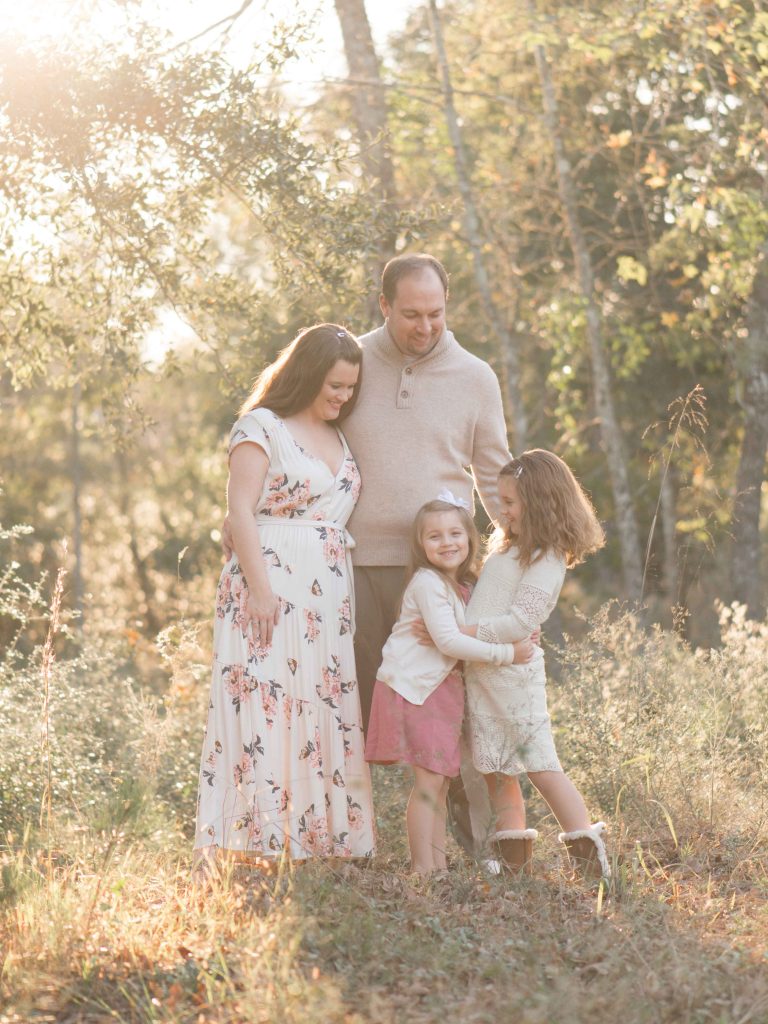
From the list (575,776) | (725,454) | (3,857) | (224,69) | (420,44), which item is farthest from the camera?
(420,44)

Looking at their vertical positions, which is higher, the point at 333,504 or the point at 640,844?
the point at 333,504

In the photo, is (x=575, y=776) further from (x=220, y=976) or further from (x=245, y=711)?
(x=220, y=976)

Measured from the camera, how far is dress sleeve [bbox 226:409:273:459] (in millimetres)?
4523

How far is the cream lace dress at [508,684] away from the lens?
14.7 ft

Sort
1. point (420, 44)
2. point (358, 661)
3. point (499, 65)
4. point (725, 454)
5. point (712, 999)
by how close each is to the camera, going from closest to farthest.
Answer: point (712, 999), point (358, 661), point (499, 65), point (725, 454), point (420, 44)

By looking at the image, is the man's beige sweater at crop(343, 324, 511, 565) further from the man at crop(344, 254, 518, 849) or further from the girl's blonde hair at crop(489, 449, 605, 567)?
the girl's blonde hair at crop(489, 449, 605, 567)

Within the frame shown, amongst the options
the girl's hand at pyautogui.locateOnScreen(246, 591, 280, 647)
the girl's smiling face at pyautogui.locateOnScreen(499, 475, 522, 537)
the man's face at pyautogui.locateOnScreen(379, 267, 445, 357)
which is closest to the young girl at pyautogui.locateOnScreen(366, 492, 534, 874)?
the girl's smiling face at pyautogui.locateOnScreen(499, 475, 522, 537)

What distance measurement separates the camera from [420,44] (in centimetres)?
1526

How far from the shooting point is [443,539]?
4543 mm

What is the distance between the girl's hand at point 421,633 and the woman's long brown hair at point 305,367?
34.9 inches

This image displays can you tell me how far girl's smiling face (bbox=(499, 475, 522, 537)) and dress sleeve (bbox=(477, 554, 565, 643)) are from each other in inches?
7.0

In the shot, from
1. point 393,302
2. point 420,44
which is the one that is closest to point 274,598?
Answer: point 393,302

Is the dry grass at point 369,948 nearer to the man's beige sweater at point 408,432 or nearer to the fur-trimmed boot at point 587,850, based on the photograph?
the fur-trimmed boot at point 587,850

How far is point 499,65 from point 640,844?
9683 millimetres
